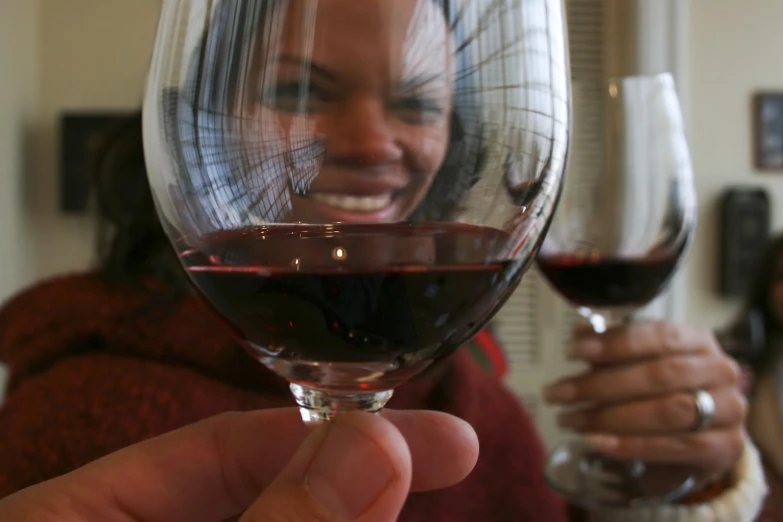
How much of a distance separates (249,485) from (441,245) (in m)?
0.19

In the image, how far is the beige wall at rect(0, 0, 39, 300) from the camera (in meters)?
1.48

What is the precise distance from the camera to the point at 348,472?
0.22 metres

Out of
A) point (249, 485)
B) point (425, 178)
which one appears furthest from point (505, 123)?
point (249, 485)

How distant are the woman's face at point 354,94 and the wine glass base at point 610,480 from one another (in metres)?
0.47

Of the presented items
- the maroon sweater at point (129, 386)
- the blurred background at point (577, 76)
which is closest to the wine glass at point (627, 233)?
the maroon sweater at point (129, 386)

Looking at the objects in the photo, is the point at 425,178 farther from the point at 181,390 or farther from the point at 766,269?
the point at 766,269

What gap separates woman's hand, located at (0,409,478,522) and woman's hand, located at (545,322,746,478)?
39cm

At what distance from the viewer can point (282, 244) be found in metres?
0.23

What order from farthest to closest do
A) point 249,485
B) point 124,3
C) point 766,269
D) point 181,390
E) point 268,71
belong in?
point 766,269, point 124,3, point 181,390, point 249,485, point 268,71

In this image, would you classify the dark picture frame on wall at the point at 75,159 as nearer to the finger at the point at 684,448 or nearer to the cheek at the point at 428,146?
the finger at the point at 684,448

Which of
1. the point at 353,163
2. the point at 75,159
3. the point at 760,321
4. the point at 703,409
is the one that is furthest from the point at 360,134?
the point at 760,321

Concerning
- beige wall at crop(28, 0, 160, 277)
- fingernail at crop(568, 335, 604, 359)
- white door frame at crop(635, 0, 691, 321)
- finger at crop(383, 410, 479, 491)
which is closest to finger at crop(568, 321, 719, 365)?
fingernail at crop(568, 335, 604, 359)

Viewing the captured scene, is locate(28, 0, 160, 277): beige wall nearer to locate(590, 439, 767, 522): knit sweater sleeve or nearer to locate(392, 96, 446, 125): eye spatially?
locate(590, 439, 767, 522): knit sweater sleeve

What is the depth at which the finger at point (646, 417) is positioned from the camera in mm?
656
